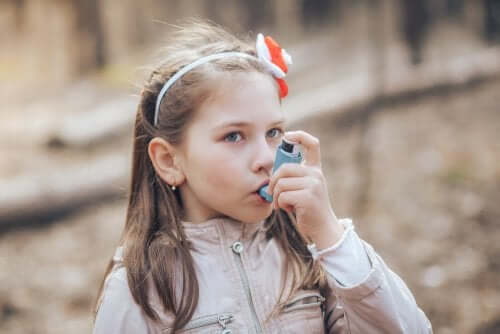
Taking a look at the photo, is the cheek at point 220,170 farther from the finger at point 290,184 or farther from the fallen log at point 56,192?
the fallen log at point 56,192

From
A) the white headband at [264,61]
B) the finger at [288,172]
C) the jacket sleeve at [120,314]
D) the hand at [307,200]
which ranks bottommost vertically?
the jacket sleeve at [120,314]

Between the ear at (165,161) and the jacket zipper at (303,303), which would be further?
the ear at (165,161)

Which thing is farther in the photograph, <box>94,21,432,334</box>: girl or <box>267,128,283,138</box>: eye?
<box>267,128,283,138</box>: eye

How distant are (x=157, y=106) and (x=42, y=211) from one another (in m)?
2.99

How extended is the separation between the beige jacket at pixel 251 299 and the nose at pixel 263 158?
0.64ft

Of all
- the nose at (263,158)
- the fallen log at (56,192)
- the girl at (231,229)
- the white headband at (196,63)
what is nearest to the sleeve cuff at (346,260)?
the girl at (231,229)

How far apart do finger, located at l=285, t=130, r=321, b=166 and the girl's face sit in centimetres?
9

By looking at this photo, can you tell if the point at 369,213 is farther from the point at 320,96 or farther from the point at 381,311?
the point at 381,311

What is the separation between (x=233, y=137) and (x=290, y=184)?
23cm

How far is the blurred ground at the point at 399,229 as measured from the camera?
3.51m

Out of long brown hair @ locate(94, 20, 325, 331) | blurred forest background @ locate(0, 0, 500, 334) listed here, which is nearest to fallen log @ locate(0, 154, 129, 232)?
blurred forest background @ locate(0, 0, 500, 334)

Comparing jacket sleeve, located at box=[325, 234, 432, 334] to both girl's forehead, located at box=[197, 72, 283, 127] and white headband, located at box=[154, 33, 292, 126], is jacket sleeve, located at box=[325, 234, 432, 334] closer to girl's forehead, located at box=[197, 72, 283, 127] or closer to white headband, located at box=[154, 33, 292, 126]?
girl's forehead, located at box=[197, 72, 283, 127]

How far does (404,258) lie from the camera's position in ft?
12.8

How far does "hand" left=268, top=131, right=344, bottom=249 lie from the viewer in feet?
5.18
